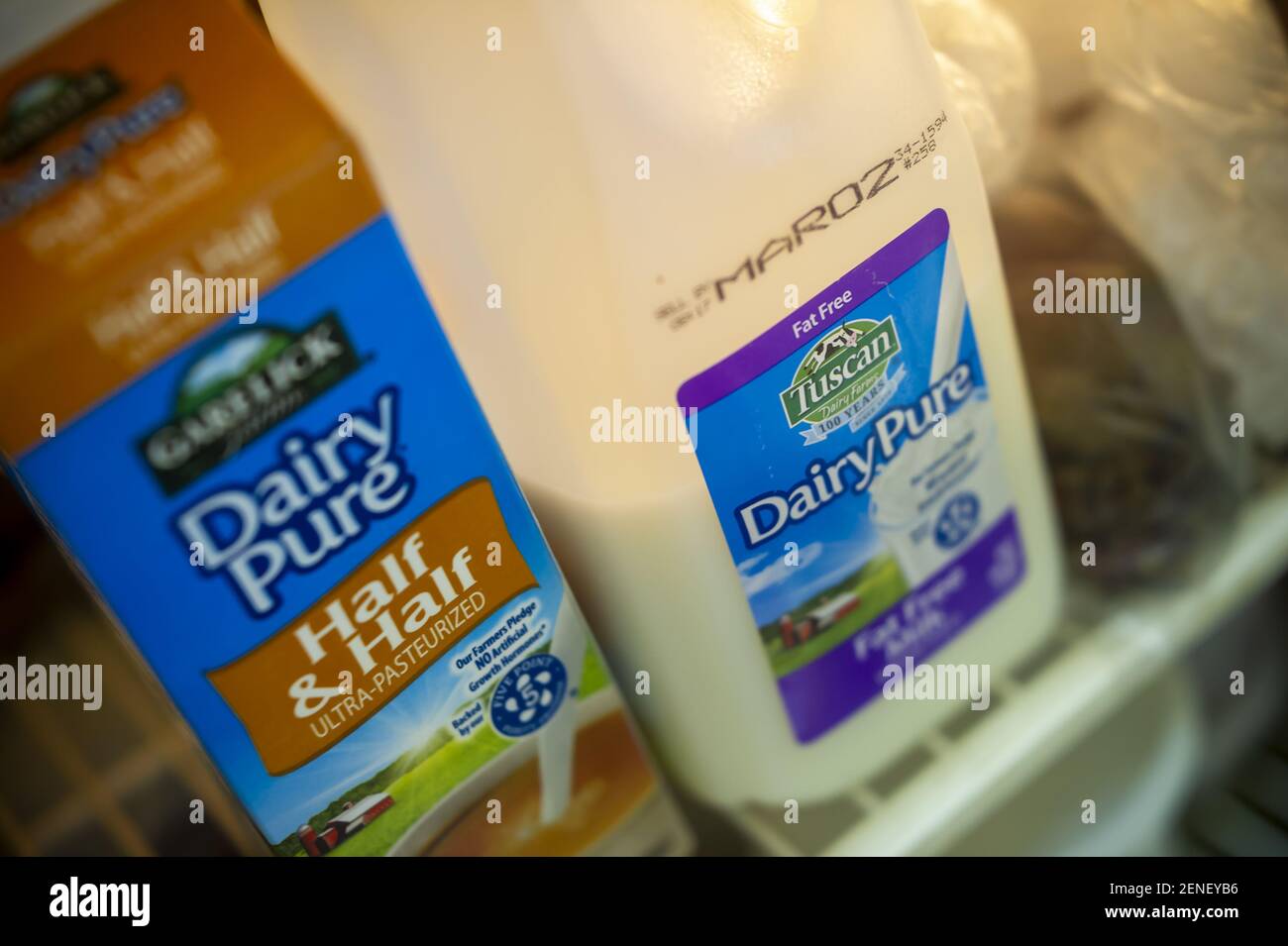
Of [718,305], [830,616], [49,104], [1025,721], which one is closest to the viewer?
[49,104]

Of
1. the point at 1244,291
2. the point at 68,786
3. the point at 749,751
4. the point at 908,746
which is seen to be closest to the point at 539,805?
the point at 749,751

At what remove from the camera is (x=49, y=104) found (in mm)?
372

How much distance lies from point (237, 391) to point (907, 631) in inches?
16.3

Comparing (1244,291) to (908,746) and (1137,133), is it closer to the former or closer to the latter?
(1137,133)

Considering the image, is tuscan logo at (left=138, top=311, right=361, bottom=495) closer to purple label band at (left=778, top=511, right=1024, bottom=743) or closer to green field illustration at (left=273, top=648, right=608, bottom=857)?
green field illustration at (left=273, top=648, right=608, bottom=857)

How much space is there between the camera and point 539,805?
57 cm

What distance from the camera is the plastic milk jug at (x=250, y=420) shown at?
0.36 metres

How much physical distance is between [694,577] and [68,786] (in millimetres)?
469

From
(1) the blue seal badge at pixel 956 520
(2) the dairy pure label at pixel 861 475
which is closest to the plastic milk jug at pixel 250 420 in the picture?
(2) the dairy pure label at pixel 861 475

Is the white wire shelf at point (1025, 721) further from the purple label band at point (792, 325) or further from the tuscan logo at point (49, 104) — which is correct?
the tuscan logo at point (49, 104)
